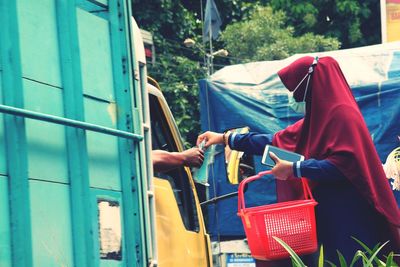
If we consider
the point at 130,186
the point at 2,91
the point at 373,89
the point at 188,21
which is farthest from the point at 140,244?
the point at 188,21

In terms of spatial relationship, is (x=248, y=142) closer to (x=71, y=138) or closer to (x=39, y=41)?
(x=71, y=138)

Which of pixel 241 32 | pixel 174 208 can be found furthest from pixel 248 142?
pixel 241 32

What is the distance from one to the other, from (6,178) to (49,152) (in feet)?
0.85

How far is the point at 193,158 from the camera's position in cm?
445

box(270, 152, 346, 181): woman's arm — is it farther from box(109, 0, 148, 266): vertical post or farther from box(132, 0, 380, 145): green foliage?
box(132, 0, 380, 145): green foliage

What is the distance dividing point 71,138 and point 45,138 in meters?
0.16

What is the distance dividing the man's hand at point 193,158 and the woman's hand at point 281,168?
37cm

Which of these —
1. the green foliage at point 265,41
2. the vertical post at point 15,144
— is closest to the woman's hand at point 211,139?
the vertical post at point 15,144

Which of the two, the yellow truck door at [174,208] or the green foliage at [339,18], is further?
the green foliage at [339,18]

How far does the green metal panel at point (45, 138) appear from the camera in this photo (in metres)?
2.69

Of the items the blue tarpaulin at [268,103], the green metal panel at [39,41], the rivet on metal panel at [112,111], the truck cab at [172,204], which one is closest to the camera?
the green metal panel at [39,41]

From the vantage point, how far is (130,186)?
10.8 feet

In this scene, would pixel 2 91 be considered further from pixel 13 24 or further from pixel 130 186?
pixel 130 186

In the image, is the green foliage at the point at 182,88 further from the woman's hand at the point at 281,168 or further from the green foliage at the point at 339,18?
the woman's hand at the point at 281,168
